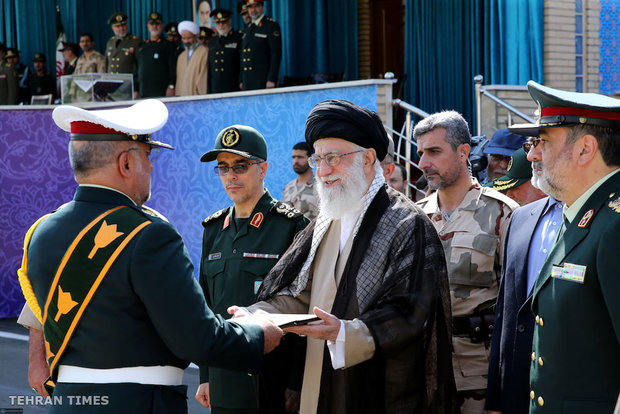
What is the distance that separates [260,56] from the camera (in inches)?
422

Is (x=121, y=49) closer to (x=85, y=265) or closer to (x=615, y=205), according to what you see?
(x=85, y=265)

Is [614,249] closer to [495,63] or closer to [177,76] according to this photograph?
[495,63]

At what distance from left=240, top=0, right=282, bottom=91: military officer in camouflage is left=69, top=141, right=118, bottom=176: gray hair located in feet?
26.3

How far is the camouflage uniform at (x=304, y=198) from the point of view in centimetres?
792

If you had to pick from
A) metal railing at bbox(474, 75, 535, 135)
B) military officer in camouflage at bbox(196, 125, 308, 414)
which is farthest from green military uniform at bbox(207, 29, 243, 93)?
military officer in camouflage at bbox(196, 125, 308, 414)

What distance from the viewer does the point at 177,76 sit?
39.3ft

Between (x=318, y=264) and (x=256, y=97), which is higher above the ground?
(x=256, y=97)

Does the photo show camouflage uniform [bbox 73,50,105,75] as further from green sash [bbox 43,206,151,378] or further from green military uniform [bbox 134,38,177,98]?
green sash [bbox 43,206,151,378]

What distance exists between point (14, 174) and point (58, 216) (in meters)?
8.65

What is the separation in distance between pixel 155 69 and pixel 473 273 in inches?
364

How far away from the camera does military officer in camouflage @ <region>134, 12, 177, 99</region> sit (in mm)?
11984

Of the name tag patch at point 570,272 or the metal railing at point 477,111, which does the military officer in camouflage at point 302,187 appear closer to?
the metal railing at point 477,111

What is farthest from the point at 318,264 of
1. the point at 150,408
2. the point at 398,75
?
the point at 398,75

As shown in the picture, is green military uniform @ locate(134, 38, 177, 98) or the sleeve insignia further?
green military uniform @ locate(134, 38, 177, 98)
